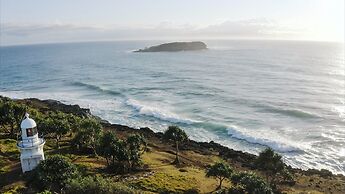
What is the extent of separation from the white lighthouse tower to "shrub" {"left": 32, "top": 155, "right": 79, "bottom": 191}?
159 inches

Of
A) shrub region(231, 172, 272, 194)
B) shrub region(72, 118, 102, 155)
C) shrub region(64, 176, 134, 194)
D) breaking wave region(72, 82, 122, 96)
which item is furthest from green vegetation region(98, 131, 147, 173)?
breaking wave region(72, 82, 122, 96)

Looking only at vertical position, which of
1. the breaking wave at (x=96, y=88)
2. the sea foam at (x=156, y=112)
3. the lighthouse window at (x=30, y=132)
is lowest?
the sea foam at (x=156, y=112)

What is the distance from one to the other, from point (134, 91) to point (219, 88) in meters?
26.8

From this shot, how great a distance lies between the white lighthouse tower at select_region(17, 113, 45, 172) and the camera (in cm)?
3821

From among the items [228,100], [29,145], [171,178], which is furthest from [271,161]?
[228,100]

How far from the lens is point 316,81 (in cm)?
13212

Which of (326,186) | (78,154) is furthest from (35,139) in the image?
(326,186)

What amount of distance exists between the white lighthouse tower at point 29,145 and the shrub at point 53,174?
405 cm

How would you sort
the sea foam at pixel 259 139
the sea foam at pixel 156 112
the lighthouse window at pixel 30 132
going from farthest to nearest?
the sea foam at pixel 156 112 → the sea foam at pixel 259 139 → the lighthouse window at pixel 30 132

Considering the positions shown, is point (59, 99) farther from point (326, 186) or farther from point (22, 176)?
point (326, 186)

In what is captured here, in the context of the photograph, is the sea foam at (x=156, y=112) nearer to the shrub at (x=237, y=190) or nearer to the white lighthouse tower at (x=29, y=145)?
the shrub at (x=237, y=190)

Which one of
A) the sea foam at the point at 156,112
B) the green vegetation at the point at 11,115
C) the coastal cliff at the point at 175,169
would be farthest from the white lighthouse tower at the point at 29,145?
the sea foam at the point at 156,112

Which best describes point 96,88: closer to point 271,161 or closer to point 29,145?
point 271,161

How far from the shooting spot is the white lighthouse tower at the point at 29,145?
38.2m
